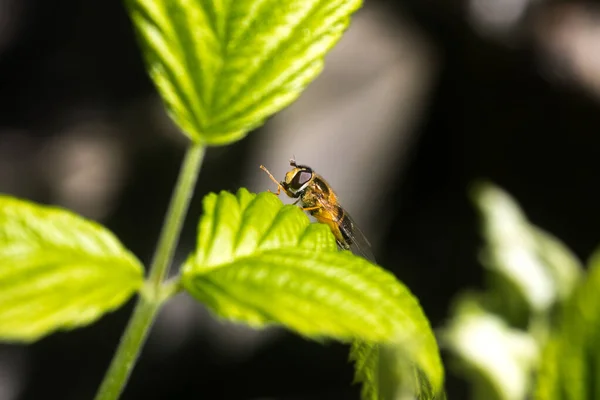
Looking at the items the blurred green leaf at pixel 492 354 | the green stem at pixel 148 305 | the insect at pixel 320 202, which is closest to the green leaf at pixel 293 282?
the green stem at pixel 148 305

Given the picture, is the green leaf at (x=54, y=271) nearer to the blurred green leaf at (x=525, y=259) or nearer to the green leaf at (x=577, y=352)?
the green leaf at (x=577, y=352)

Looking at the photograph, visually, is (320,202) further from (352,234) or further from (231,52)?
(231,52)

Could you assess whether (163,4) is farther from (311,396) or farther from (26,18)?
(26,18)

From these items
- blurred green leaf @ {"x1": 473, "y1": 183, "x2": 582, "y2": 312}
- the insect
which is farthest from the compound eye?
blurred green leaf @ {"x1": 473, "y1": 183, "x2": 582, "y2": 312}

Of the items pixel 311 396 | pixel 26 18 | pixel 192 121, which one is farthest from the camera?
pixel 26 18

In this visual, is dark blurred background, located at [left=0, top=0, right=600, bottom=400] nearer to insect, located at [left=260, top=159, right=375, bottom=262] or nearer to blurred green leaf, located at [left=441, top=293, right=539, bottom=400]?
blurred green leaf, located at [left=441, top=293, right=539, bottom=400]

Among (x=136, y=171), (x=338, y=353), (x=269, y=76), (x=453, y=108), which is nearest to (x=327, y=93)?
(x=453, y=108)

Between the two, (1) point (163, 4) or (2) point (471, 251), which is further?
(2) point (471, 251)
